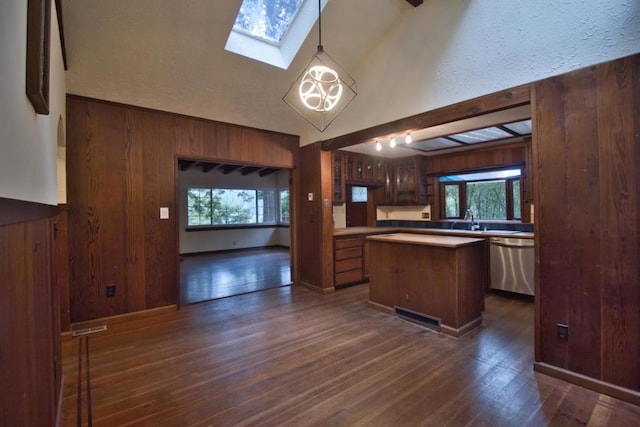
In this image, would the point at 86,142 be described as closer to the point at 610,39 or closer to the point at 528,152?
the point at 610,39

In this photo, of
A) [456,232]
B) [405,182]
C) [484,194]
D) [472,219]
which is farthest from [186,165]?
[484,194]

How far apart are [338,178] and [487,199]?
2644 millimetres

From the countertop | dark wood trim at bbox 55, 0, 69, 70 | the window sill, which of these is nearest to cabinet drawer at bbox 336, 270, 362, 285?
the countertop

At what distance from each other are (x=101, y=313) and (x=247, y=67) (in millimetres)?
3170

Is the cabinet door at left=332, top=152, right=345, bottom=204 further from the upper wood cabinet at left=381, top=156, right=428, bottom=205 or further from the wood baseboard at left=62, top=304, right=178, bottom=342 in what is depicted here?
the wood baseboard at left=62, top=304, right=178, bottom=342

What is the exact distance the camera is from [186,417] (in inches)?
73.7

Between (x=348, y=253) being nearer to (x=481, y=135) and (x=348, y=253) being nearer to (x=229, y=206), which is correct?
(x=481, y=135)

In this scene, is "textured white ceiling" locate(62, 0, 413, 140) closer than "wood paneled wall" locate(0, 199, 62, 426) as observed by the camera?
No

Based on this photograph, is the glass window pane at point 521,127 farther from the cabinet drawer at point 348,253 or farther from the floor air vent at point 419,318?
the cabinet drawer at point 348,253

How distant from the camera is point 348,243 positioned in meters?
4.82

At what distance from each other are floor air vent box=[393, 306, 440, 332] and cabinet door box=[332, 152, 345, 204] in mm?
2105

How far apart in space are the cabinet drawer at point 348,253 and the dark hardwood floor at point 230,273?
102cm

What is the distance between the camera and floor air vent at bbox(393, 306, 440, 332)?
124 inches

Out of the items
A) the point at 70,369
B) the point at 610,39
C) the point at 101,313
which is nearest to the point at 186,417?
the point at 70,369
